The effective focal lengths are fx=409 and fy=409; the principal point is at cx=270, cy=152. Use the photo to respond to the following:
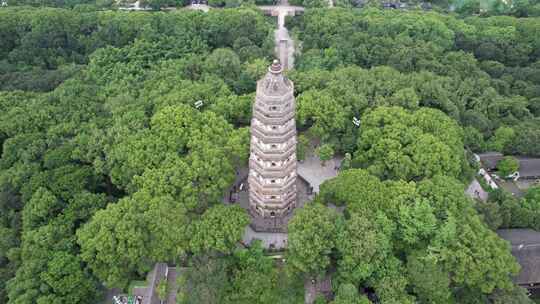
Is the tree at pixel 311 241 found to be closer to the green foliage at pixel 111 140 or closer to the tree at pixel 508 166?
the green foliage at pixel 111 140

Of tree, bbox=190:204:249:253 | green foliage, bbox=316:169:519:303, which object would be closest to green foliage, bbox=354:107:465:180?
green foliage, bbox=316:169:519:303

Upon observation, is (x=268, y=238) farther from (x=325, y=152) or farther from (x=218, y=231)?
(x=325, y=152)

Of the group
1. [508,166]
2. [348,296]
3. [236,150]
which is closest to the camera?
[348,296]

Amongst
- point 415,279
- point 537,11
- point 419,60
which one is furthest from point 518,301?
point 537,11

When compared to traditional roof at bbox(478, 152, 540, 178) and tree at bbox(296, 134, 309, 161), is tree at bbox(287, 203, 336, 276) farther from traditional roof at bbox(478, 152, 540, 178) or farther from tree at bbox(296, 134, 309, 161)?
traditional roof at bbox(478, 152, 540, 178)

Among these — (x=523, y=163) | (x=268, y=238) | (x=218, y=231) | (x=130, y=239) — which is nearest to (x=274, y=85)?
(x=218, y=231)
